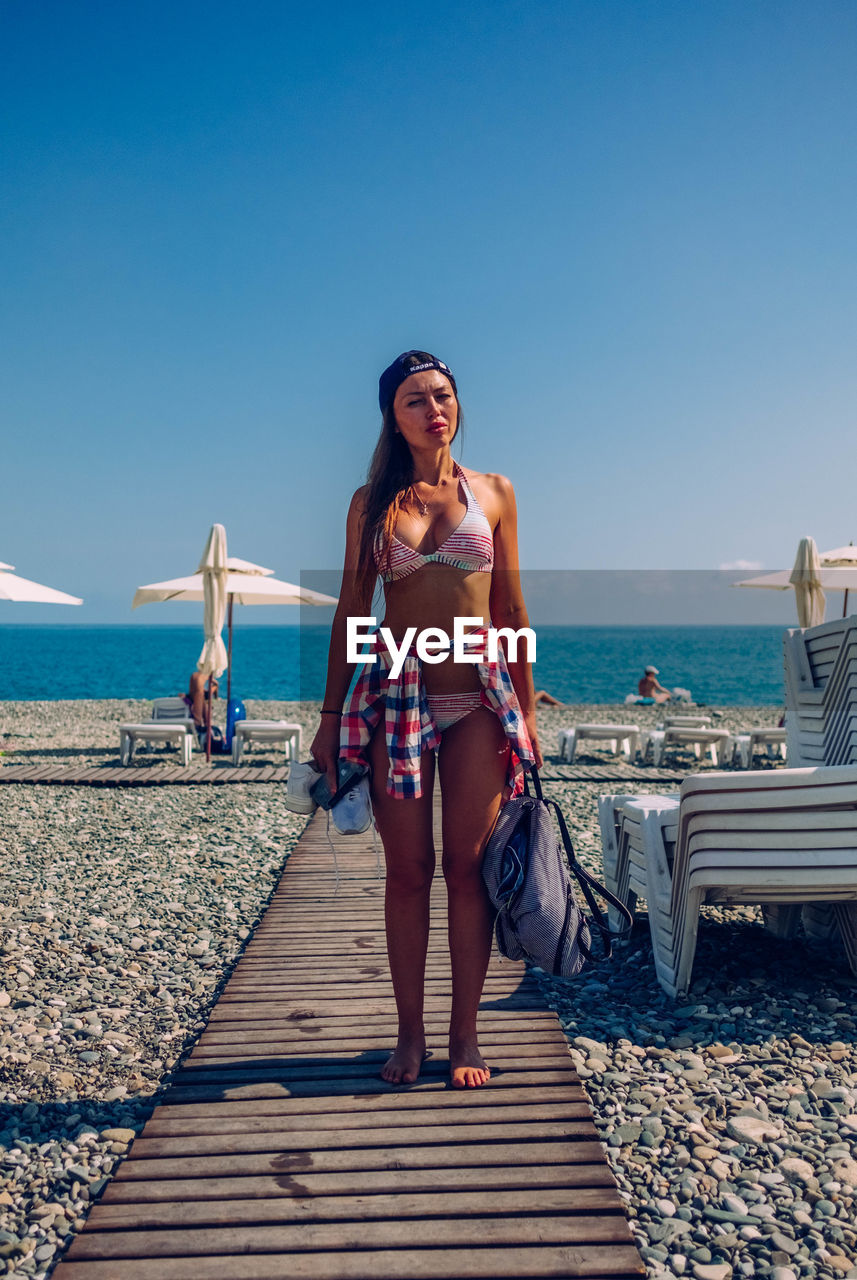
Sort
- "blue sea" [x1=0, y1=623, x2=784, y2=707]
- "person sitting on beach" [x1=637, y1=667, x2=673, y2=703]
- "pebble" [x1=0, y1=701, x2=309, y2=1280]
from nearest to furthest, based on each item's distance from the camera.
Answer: "pebble" [x1=0, y1=701, x2=309, y2=1280], "person sitting on beach" [x1=637, y1=667, x2=673, y2=703], "blue sea" [x1=0, y1=623, x2=784, y2=707]

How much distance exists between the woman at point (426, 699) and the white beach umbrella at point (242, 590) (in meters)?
9.33

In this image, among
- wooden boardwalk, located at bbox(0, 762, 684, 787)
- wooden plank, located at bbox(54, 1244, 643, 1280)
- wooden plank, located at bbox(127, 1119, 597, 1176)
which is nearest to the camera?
wooden plank, located at bbox(54, 1244, 643, 1280)

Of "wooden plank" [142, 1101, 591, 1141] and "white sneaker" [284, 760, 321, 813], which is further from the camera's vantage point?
"white sneaker" [284, 760, 321, 813]

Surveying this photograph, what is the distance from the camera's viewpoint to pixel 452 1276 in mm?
1767

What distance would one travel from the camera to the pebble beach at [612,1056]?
209cm

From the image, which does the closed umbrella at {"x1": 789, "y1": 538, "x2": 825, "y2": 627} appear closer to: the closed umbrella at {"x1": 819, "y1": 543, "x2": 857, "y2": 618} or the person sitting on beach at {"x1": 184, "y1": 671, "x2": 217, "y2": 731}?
the closed umbrella at {"x1": 819, "y1": 543, "x2": 857, "y2": 618}

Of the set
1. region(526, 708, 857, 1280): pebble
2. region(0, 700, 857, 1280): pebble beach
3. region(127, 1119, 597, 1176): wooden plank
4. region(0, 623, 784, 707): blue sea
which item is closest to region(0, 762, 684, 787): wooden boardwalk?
region(0, 700, 857, 1280): pebble beach

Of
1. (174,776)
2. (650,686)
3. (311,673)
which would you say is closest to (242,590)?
(174,776)

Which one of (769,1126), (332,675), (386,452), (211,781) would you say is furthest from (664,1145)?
(211,781)

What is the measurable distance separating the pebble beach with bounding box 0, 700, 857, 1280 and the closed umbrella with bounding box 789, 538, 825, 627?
7575mm

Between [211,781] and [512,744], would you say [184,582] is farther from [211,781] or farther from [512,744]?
[512,744]

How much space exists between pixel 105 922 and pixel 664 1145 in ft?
10.4

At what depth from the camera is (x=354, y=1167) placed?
213 cm

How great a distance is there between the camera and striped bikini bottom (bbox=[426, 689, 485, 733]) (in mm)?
2471
